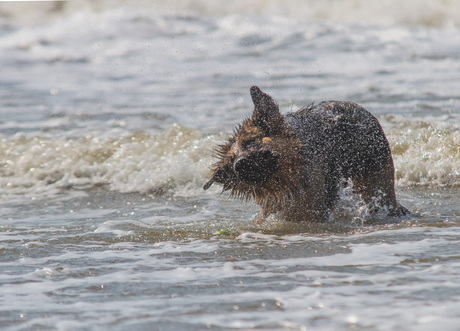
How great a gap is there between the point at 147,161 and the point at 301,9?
14265 millimetres

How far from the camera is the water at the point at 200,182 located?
11.5 ft

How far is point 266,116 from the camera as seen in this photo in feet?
15.8

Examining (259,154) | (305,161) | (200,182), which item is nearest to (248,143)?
(259,154)

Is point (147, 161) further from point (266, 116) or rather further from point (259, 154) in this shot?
point (259, 154)

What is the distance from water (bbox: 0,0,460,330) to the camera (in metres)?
3.49

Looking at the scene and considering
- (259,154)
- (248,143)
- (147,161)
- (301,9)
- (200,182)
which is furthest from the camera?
(301,9)

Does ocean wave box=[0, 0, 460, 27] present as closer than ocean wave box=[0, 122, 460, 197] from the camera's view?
No

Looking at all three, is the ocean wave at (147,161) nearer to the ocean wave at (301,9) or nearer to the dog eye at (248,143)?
the dog eye at (248,143)

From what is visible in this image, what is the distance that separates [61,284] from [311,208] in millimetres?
2049

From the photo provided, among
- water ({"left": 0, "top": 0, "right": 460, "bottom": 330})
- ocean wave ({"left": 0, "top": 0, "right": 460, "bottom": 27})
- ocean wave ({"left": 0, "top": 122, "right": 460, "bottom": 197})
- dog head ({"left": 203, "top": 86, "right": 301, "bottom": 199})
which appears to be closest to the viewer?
water ({"left": 0, "top": 0, "right": 460, "bottom": 330})

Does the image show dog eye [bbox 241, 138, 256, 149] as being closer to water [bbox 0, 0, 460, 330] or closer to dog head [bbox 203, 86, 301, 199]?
dog head [bbox 203, 86, 301, 199]

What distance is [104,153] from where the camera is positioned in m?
8.99

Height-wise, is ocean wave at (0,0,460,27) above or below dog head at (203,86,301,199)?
above

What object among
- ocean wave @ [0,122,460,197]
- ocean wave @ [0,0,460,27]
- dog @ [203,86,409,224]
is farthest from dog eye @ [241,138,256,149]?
ocean wave @ [0,0,460,27]
